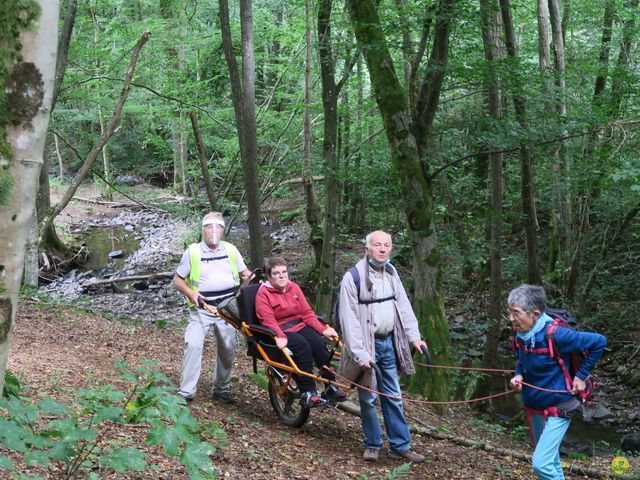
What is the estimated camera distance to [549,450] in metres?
4.50

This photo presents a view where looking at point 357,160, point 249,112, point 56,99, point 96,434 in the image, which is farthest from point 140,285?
point 96,434

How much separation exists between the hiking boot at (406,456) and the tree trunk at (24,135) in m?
4.04

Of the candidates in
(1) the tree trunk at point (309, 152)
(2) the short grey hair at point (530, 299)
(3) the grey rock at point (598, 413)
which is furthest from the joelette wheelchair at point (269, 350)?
(1) the tree trunk at point (309, 152)

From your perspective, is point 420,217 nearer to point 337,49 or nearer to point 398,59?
point 337,49

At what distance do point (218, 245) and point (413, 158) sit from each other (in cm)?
364

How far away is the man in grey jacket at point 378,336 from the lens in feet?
18.1

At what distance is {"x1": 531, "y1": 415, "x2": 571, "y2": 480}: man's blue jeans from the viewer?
449 centimetres

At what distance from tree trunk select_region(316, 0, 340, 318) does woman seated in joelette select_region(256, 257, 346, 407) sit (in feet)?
21.7

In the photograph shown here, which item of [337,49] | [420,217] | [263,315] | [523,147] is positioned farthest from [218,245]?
[337,49]

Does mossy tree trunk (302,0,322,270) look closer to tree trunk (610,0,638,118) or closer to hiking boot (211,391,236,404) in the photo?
tree trunk (610,0,638,118)

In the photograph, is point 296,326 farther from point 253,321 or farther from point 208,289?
point 208,289

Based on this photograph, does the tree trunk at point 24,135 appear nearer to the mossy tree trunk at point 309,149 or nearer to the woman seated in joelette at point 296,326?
the woman seated in joelette at point 296,326

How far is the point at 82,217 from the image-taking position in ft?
91.5

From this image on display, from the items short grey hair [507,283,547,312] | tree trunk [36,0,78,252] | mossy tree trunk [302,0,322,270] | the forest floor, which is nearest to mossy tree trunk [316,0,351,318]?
mossy tree trunk [302,0,322,270]
